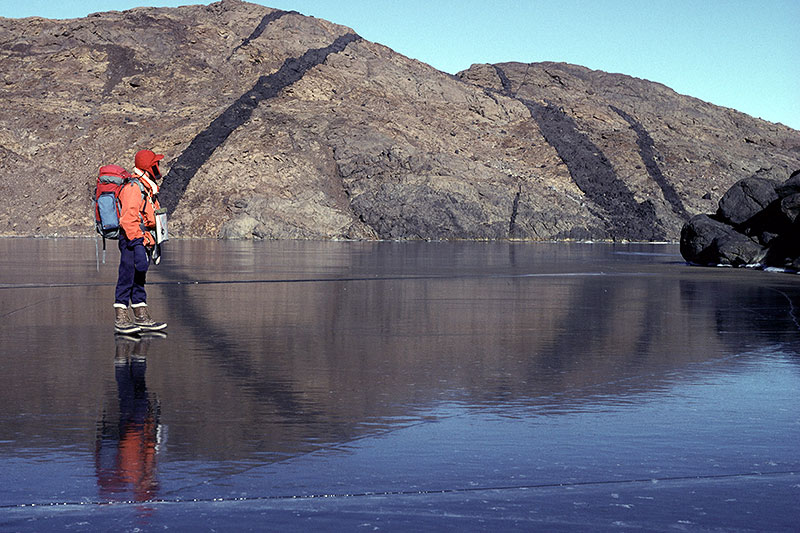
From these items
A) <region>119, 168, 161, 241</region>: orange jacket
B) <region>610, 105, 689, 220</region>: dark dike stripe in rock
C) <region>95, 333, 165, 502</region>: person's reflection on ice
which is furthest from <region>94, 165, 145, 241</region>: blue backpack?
<region>610, 105, 689, 220</region>: dark dike stripe in rock

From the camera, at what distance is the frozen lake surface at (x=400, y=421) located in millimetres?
4793

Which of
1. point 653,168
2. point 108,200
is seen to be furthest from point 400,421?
point 653,168

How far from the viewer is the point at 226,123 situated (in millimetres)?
92188

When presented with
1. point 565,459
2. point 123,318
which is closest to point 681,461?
point 565,459

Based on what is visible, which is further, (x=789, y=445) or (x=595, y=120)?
(x=595, y=120)

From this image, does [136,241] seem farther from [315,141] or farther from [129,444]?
[315,141]

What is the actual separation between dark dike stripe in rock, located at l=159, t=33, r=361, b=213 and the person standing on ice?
6901cm

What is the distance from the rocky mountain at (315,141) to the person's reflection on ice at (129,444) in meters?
69.9

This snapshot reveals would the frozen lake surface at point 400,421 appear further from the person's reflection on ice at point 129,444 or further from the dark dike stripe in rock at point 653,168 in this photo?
the dark dike stripe in rock at point 653,168

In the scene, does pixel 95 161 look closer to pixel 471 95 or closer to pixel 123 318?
pixel 471 95

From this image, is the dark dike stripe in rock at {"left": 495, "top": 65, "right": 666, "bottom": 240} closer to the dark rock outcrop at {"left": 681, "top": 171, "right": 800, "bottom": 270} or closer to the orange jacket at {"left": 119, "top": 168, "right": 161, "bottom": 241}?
the dark rock outcrop at {"left": 681, "top": 171, "right": 800, "bottom": 270}

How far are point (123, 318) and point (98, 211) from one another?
123 cm

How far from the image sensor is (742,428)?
6734mm

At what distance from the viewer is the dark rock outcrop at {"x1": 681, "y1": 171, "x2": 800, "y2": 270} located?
107ft
